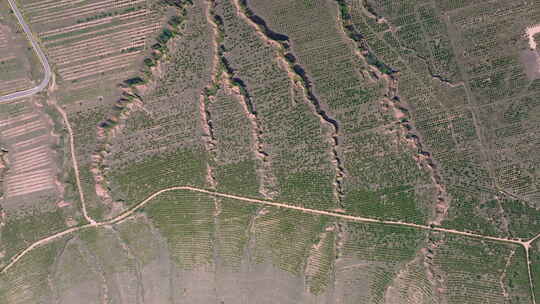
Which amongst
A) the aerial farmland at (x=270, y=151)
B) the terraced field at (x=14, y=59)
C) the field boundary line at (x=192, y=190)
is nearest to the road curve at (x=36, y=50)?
the aerial farmland at (x=270, y=151)

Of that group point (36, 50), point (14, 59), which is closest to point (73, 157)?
point (36, 50)

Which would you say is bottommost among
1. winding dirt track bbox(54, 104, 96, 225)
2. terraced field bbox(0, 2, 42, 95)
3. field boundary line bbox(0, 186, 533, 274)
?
field boundary line bbox(0, 186, 533, 274)

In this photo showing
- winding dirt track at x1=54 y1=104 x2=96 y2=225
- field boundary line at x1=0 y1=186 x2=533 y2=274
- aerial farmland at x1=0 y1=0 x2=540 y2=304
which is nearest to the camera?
aerial farmland at x1=0 y1=0 x2=540 y2=304

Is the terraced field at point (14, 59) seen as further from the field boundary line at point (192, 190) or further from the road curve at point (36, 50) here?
the field boundary line at point (192, 190)

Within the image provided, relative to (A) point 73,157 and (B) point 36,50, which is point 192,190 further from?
(B) point 36,50

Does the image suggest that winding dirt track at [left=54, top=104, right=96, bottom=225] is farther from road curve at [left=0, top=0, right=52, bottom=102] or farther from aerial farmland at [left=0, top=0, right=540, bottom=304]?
road curve at [left=0, top=0, right=52, bottom=102]

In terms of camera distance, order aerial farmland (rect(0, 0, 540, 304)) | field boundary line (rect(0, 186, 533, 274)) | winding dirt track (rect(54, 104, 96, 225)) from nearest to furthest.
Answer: aerial farmland (rect(0, 0, 540, 304)) < field boundary line (rect(0, 186, 533, 274)) < winding dirt track (rect(54, 104, 96, 225))

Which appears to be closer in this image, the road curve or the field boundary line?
the field boundary line

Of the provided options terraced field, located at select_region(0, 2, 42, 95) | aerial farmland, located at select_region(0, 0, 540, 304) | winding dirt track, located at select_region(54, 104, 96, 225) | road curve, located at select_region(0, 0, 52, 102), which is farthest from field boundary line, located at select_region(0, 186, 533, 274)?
terraced field, located at select_region(0, 2, 42, 95)

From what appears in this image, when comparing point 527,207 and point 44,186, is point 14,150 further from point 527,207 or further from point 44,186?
point 527,207

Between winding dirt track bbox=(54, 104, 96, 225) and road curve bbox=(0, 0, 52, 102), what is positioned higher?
road curve bbox=(0, 0, 52, 102)
